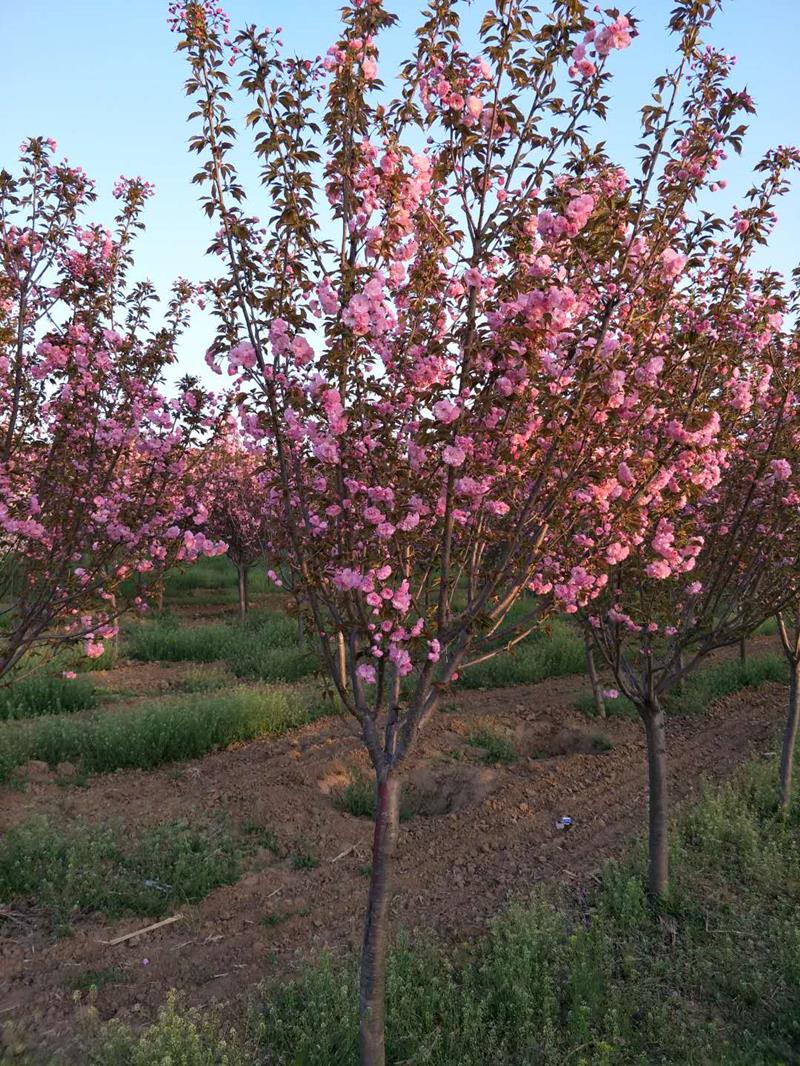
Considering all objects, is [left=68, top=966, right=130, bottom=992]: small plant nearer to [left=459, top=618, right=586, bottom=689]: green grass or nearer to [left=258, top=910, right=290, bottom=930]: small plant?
[left=258, top=910, right=290, bottom=930]: small plant

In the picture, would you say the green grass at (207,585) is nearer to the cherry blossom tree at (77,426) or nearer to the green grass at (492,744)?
the green grass at (492,744)

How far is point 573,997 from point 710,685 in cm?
798

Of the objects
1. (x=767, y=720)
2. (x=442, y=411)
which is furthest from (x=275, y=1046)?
(x=767, y=720)

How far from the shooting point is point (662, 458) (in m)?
3.71

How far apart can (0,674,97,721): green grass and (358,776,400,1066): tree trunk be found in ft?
24.9

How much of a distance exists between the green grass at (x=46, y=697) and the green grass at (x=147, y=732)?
772mm

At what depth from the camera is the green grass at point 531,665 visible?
1177 centimetres

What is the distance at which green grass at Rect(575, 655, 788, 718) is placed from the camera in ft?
34.1

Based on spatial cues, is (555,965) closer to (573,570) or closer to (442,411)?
(573,570)

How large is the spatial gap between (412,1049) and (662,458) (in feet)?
11.9

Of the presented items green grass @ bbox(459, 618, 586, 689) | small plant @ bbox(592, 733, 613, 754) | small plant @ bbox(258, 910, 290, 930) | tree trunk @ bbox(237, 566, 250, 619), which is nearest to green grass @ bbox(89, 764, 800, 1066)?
small plant @ bbox(258, 910, 290, 930)

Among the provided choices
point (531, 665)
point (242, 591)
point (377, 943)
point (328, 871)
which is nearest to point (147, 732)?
point (328, 871)

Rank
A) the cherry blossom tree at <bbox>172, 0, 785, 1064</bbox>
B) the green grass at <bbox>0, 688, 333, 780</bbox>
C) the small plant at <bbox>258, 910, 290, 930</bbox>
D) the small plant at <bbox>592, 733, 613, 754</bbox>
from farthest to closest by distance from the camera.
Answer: the small plant at <bbox>592, 733, 613, 754</bbox> < the green grass at <bbox>0, 688, 333, 780</bbox> < the small plant at <bbox>258, 910, 290, 930</bbox> < the cherry blossom tree at <bbox>172, 0, 785, 1064</bbox>

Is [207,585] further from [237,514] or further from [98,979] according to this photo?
[98,979]
